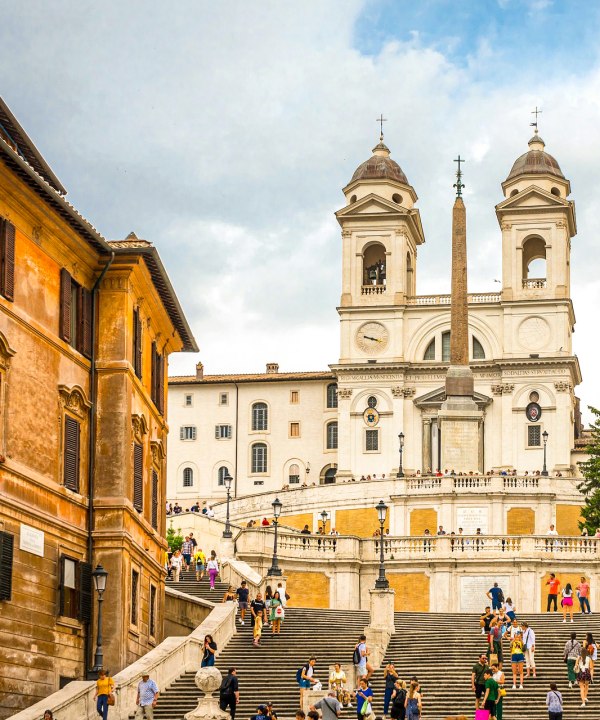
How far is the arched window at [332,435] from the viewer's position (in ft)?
394

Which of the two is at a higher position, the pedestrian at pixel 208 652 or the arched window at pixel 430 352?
the arched window at pixel 430 352

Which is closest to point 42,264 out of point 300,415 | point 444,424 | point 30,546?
point 30,546

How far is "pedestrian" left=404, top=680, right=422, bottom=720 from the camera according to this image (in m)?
37.8

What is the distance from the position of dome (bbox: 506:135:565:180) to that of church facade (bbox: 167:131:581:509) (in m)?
0.11

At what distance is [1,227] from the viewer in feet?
128

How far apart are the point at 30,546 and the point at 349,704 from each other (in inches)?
313

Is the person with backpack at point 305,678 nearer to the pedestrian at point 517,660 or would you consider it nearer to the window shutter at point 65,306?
the pedestrian at point 517,660

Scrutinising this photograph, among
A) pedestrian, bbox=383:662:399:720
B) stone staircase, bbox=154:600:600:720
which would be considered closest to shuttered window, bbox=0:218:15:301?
stone staircase, bbox=154:600:600:720

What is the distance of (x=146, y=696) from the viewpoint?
3941 centimetres

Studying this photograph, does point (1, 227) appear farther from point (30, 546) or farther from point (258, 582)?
point (258, 582)

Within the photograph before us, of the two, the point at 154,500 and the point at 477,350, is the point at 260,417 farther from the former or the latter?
the point at 154,500

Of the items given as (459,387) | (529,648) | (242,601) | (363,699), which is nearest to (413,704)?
A: (363,699)

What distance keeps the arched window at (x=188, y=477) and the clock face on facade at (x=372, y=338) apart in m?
14.8

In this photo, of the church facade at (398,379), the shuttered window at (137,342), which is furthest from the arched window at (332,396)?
the shuttered window at (137,342)
